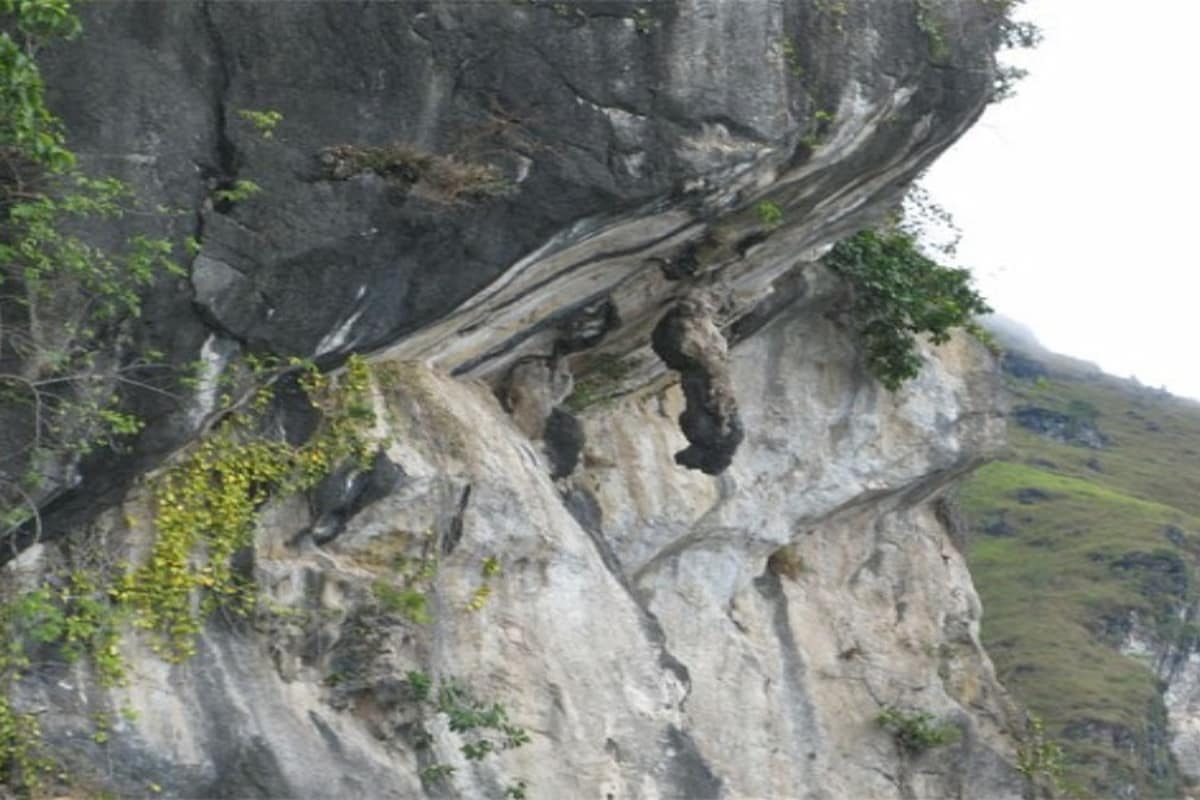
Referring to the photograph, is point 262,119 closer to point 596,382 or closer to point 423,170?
point 423,170

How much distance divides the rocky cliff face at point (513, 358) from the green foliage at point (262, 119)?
3.1 inches

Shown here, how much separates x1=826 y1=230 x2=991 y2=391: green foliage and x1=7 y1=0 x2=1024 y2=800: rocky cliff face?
0.88ft

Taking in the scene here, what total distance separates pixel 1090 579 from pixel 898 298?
45.2m

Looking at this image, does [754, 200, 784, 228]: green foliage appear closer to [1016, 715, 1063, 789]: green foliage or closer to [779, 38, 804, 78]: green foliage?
[779, 38, 804, 78]: green foliage

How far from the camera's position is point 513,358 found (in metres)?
15.4

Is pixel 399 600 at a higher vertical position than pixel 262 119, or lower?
lower

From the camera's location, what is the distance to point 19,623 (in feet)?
38.2

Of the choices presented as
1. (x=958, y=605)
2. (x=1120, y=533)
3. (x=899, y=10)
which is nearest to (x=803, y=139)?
(x=899, y=10)

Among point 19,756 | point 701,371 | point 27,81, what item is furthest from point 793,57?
point 19,756

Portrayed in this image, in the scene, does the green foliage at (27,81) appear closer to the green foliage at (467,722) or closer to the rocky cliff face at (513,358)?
the rocky cliff face at (513,358)

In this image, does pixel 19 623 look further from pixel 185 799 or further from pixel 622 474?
pixel 622 474

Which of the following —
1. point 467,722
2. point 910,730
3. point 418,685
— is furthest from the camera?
point 910,730

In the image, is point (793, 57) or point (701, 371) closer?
point (793, 57)

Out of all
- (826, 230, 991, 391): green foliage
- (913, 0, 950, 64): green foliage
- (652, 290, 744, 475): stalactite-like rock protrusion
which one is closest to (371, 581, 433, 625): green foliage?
(652, 290, 744, 475): stalactite-like rock protrusion
